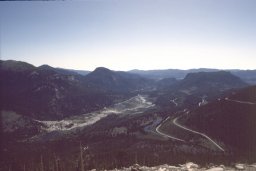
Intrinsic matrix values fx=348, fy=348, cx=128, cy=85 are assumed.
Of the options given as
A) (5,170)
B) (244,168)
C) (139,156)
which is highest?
(244,168)

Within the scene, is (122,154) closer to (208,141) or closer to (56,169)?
(56,169)

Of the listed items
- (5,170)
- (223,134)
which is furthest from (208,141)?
(5,170)

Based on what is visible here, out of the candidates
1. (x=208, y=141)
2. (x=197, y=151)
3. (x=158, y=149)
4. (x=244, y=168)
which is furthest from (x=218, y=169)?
(x=208, y=141)

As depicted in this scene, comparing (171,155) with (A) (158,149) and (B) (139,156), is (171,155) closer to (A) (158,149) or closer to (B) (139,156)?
(B) (139,156)

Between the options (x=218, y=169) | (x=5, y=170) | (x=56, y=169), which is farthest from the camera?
(x=5, y=170)

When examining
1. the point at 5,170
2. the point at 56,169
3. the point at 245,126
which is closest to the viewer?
the point at 56,169

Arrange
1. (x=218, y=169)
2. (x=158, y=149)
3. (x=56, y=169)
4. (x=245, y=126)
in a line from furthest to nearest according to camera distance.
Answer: (x=245, y=126) < (x=158, y=149) < (x=56, y=169) < (x=218, y=169)

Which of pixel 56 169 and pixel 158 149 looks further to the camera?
pixel 158 149

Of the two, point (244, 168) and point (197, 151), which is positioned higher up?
point (244, 168)

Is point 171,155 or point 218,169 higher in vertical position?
point 218,169

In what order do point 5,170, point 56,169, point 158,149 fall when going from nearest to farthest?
point 56,169 → point 5,170 → point 158,149
